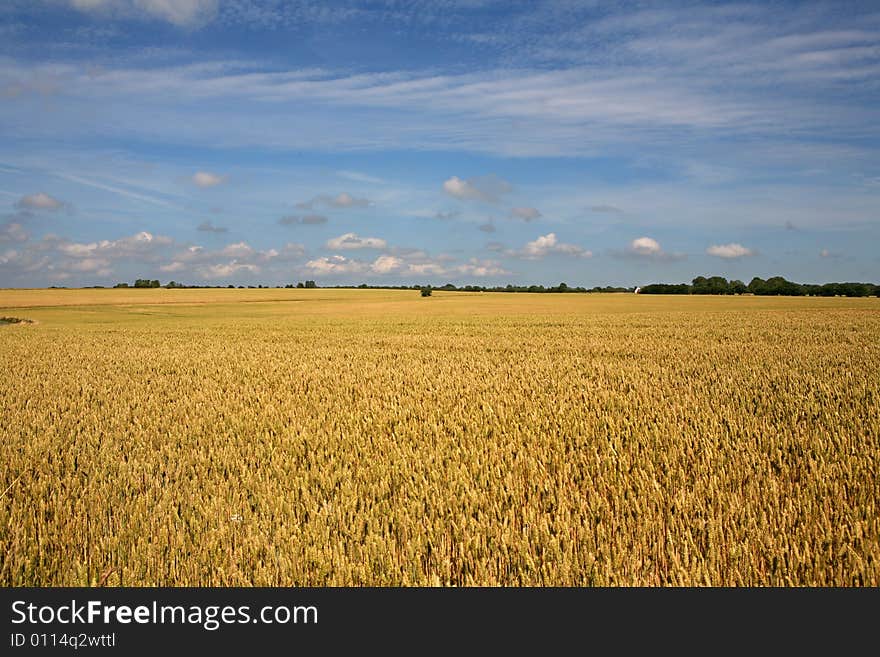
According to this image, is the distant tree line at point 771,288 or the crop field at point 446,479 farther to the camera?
the distant tree line at point 771,288

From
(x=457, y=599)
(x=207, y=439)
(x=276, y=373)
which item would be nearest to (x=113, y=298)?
(x=276, y=373)

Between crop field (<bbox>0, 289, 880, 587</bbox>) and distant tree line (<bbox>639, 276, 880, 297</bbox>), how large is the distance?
97.8 m

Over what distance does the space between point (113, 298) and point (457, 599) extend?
84.8m

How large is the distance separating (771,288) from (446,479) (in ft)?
364

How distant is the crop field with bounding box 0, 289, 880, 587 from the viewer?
12.5 ft

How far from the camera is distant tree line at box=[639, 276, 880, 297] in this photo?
92550mm

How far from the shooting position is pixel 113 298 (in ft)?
250

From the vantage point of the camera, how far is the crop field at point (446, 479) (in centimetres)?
380

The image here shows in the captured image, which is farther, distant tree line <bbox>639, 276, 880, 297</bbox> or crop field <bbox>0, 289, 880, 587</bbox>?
distant tree line <bbox>639, 276, 880, 297</bbox>

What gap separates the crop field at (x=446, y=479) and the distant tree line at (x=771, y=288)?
3850 inches

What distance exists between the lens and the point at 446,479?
539cm

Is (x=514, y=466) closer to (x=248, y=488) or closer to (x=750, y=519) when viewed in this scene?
(x=750, y=519)

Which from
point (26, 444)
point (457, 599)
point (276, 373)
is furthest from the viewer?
point (276, 373)

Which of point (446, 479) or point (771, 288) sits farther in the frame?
point (771, 288)
